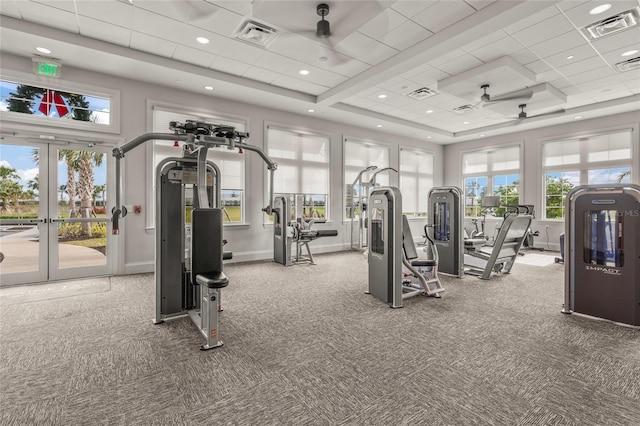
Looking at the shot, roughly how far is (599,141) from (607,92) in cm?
193

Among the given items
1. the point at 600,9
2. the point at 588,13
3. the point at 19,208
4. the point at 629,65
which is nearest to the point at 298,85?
the point at 588,13

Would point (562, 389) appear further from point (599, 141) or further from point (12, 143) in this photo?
point (599, 141)

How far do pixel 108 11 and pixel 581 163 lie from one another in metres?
10.2

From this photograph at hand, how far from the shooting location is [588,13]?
3.77m

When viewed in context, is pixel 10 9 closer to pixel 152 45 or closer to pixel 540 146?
pixel 152 45

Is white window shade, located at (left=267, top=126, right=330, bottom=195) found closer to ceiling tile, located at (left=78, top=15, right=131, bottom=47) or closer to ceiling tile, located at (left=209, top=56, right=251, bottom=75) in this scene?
ceiling tile, located at (left=209, top=56, right=251, bottom=75)

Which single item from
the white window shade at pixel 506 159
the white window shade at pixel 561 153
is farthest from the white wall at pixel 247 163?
the white window shade at pixel 561 153

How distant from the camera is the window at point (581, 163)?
24.6 ft

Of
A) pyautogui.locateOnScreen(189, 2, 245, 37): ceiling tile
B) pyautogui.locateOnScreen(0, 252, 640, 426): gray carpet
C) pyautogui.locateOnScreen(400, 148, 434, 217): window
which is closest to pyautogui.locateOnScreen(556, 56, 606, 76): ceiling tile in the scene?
pyautogui.locateOnScreen(0, 252, 640, 426): gray carpet

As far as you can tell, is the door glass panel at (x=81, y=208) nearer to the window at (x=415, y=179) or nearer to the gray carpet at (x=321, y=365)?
the gray carpet at (x=321, y=365)

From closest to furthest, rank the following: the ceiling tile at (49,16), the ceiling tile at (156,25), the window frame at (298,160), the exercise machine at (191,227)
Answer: the exercise machine at (191,227) → the ceiling tile at (49,16) → the ceiling tile at (156,25) → the window frame at (298,160)

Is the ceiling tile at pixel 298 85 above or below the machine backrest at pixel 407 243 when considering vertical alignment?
above

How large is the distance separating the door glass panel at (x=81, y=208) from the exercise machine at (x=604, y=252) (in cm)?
670

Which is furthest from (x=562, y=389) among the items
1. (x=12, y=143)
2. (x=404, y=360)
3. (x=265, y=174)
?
(x=12, y=143)
